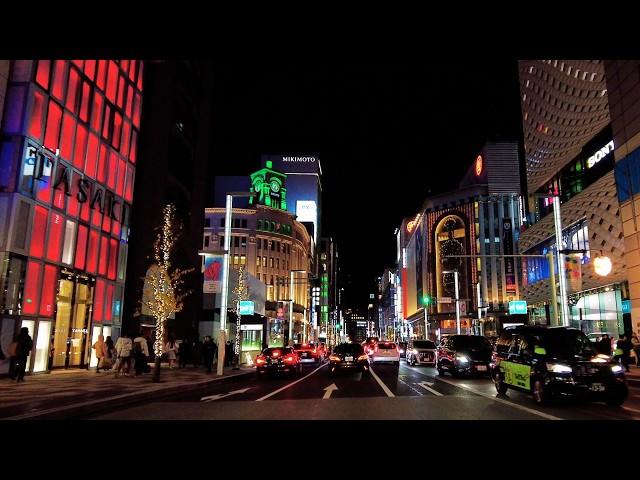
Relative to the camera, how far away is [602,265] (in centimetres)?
3666

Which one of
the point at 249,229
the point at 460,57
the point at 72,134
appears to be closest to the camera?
the point at 460,57

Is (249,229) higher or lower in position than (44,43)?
higher

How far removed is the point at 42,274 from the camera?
23438 millimetres

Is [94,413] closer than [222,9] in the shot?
No

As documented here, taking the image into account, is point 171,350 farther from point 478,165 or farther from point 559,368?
point 478,165

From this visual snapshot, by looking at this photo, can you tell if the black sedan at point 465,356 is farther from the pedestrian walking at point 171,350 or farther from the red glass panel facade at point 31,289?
the red glass panel facade at point 31,289

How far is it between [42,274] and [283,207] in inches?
3656

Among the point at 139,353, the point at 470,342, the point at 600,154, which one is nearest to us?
the point at 139,353

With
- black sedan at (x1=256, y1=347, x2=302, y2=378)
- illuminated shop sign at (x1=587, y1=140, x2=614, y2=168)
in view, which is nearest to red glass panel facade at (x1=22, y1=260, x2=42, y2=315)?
black sedan at (x1=256, y1=347, x2=302, y2=378)

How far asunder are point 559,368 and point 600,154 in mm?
34365

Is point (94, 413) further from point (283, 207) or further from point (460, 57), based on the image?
point (283, 207)

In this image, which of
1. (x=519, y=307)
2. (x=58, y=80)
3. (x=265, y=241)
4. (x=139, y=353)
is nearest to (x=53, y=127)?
(x=58, y=80)

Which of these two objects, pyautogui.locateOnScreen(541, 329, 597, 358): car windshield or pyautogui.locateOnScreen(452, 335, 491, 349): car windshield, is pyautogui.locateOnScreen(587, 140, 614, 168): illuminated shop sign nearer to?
pyautogui.locateOnScreen(452, 335, 491, 349): car windshield
